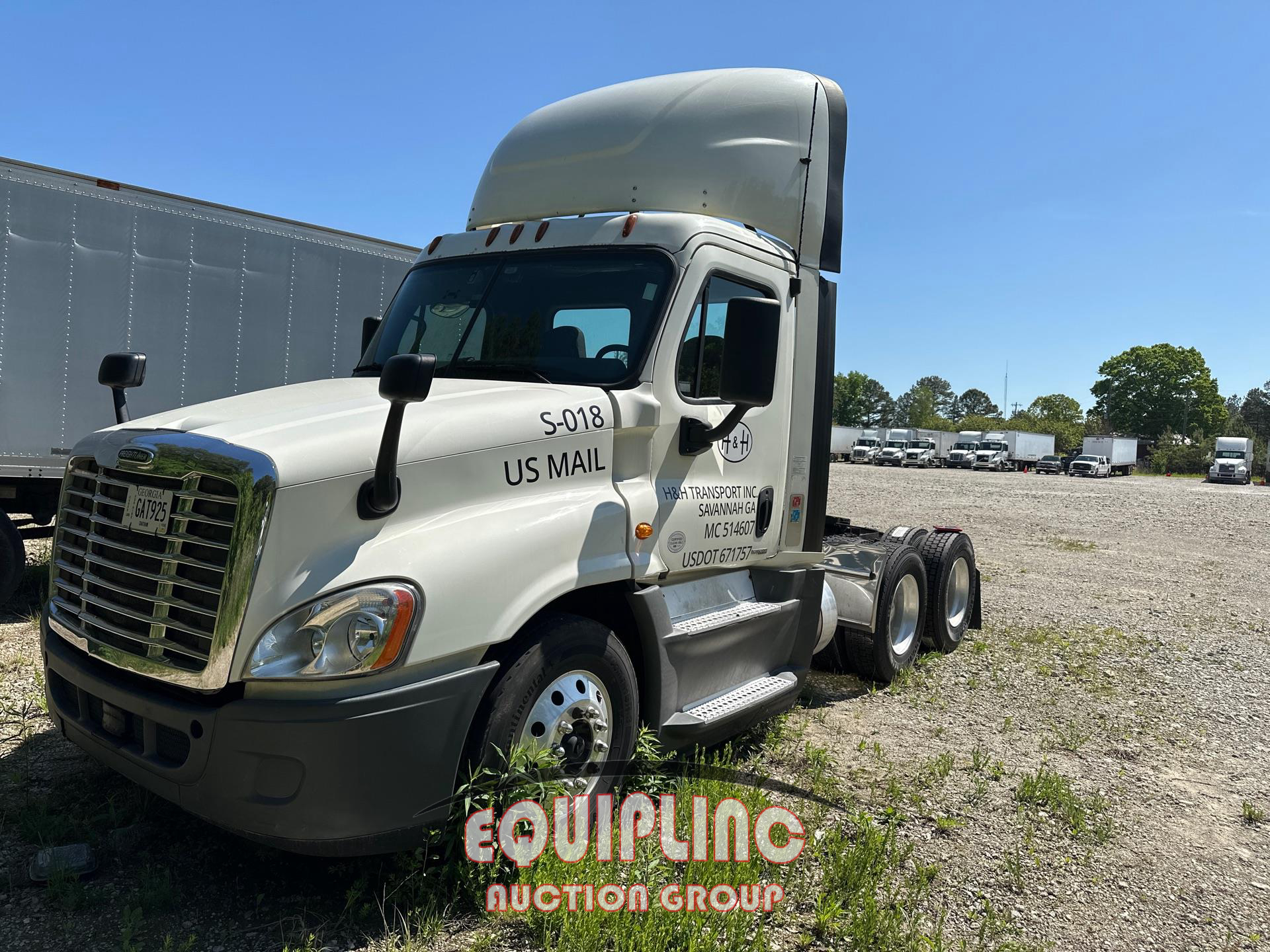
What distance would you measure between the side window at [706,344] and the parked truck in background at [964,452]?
60.3 meters

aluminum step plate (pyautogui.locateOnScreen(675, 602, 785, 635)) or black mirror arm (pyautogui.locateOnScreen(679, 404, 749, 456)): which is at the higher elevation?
black mirror arm (pyautogui.locateOnScreen(679, 404, 749, 456))

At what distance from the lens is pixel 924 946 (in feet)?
10.8

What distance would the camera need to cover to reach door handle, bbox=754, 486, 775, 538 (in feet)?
15.8

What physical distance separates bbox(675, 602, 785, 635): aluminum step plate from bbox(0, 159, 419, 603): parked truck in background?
226 inches

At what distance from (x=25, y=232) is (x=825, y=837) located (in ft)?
24.7

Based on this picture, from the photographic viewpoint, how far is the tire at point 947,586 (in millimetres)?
7676

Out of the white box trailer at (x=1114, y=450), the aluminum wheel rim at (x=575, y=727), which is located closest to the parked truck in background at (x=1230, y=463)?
the white box trailer at (x=1114, y=450)

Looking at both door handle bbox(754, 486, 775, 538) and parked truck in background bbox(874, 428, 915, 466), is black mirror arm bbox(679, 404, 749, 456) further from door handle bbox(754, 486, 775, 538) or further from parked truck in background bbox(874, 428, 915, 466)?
parked truck in background bbox(874, 428, 915, 466)

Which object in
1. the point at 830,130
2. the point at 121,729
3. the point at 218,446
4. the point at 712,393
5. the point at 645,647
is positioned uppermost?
the point at 830,130

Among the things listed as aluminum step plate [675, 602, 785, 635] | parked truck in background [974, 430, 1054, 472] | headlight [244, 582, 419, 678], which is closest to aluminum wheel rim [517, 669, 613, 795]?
aluminum step plate [675, 602, 785, 635]

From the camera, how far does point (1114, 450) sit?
59844mm

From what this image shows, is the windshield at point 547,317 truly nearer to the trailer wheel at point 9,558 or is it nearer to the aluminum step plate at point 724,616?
the aluminum step plate at point 724,616

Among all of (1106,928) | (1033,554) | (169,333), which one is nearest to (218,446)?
(1106,928)

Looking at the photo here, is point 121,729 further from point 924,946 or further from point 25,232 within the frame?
point 25,232
